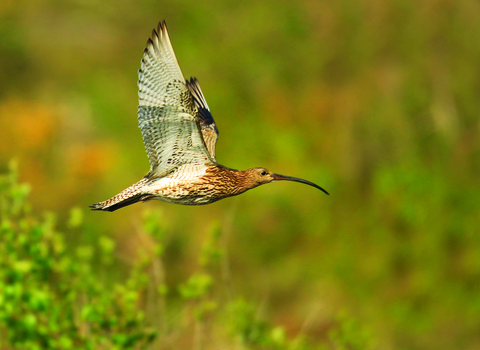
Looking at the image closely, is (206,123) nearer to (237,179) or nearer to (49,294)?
(237,179)

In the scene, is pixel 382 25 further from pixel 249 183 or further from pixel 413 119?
pixel 249 183

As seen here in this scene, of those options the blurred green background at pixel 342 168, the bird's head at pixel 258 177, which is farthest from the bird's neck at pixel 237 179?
the blurred green background at pixel 342 168

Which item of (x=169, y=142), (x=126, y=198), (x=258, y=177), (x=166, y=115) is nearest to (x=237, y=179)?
(x=258, y=177)

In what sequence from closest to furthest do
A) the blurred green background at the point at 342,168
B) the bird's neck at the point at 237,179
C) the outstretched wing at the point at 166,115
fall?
the outstretched wing at the point at 166,115 → the bird's neck at the point at 237,179 → the blurred green background at the point at 342,168

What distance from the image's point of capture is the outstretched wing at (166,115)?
4.82 metres

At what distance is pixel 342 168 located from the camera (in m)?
15.1

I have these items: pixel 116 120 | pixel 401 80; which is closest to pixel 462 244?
pixel 401 80

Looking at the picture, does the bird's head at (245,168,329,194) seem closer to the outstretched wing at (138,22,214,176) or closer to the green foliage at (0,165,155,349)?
the outstretched wing at (138,22,214,176)

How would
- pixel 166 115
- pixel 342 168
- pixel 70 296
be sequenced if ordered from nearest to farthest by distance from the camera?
pixel 166 115
pixel 70 296
pixel 342 168

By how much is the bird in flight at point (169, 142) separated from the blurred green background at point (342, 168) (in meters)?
8.48

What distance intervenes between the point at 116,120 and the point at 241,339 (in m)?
11.9

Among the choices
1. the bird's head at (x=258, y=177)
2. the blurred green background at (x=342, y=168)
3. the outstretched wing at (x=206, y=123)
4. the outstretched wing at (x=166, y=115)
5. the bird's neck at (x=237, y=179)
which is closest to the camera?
the outstretched wing at (x=166, y=115)

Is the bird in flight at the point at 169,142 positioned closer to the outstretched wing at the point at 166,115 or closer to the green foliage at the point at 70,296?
the outstretched wing at the point at 166,115

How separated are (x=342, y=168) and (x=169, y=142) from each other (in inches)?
416
